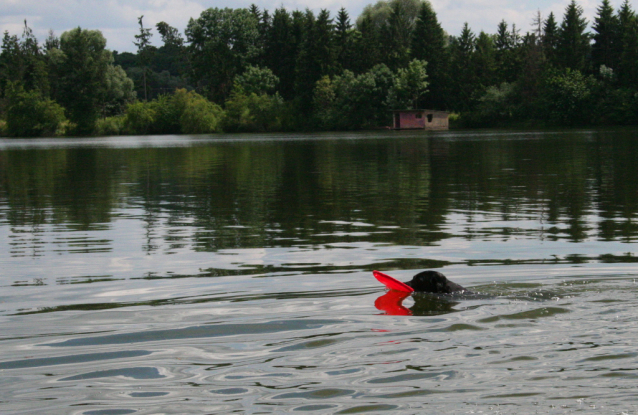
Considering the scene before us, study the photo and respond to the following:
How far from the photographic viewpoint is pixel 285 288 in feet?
25.1

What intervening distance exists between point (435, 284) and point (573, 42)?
3514 inches

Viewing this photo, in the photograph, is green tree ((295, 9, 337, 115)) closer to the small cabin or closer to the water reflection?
the small cabin

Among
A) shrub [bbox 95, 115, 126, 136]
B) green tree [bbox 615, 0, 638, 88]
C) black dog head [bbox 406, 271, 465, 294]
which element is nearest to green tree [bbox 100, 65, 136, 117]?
shrub [bbox 95, 115, 126, 136]

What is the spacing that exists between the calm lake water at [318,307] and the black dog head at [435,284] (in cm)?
14

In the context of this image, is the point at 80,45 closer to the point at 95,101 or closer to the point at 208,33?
the point at 95,101

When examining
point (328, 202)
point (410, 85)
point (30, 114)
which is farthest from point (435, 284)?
point (30, 114)

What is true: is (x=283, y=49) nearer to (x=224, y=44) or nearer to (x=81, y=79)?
(x=224, y=44)

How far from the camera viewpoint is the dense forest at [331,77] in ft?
284

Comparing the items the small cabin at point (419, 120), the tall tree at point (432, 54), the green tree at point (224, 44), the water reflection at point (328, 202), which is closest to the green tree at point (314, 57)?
the tall tree at point (432, 54)

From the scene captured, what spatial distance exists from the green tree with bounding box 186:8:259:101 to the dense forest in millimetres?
224

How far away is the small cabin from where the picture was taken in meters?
87.2

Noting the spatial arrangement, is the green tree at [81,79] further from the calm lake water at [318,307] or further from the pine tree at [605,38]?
the calm lake water at [318,307]

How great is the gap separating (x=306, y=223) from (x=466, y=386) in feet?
28.8

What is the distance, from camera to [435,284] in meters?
7.04
